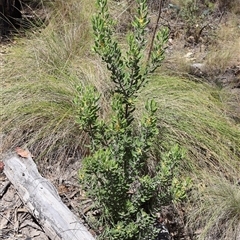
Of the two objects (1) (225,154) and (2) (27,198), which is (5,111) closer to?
(2) (27,198)

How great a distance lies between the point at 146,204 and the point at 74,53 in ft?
6.29

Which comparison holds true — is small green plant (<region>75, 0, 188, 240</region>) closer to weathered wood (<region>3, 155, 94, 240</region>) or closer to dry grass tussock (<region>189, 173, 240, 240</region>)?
weathered wood (<region>3, 155, 94, 240</region>)

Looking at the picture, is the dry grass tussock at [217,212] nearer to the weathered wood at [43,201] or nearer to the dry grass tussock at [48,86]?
the weathered wood at [43,201]

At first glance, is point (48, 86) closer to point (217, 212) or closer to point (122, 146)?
point (122, 146)

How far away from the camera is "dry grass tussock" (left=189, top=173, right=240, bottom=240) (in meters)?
2.68

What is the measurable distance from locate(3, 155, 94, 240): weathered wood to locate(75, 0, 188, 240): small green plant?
17 cm

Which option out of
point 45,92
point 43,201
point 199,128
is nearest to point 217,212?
point 199,128

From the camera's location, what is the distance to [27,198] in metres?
2.61

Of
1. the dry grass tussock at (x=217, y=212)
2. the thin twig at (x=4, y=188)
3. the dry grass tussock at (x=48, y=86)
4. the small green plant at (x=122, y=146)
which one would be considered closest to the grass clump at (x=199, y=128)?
the dry grass tussock at (x=217, y=212)

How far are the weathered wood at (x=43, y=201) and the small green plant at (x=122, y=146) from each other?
173mm

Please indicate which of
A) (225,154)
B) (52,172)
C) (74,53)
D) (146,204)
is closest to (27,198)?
(52,172)

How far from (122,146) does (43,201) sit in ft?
2.22

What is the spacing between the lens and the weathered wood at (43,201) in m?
2.40

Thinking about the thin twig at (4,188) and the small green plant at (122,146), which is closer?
the small green plant at (122,146)
